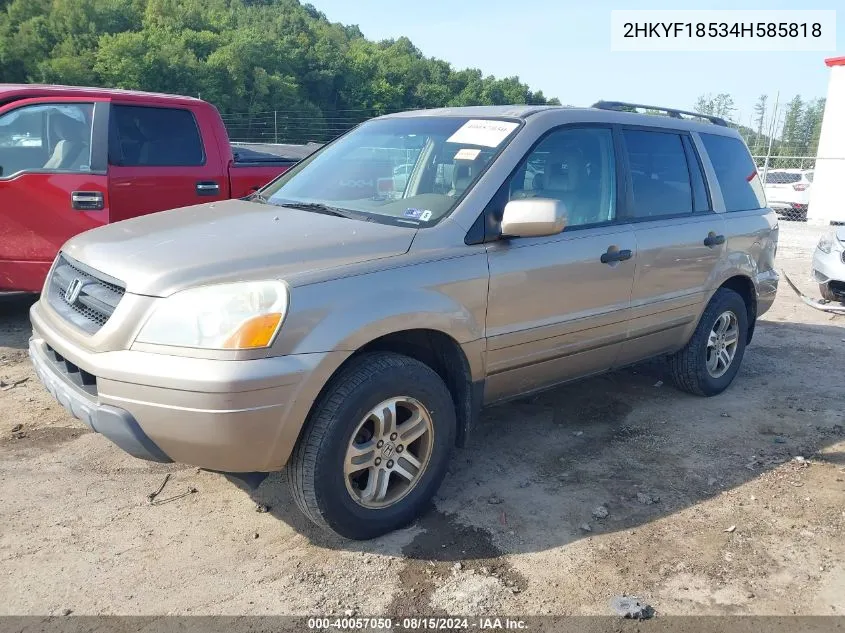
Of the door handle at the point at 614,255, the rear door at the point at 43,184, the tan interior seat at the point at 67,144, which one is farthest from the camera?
the tan interior seat at the point at 67,144

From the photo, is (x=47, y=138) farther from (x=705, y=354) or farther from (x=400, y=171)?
(x=705, y=354)

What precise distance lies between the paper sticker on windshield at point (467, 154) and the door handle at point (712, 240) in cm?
181

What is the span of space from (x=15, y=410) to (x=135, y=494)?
1417 millimetres

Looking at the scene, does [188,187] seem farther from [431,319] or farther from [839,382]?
[839,382]

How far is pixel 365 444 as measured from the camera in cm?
290

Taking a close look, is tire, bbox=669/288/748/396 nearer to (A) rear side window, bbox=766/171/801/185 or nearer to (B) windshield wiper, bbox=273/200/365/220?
(B) windshield wiper, bbox=273/200/365/220

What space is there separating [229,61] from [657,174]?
5546 centimetres

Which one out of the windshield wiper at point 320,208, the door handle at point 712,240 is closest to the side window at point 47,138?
the windshield wiper at point 320,208

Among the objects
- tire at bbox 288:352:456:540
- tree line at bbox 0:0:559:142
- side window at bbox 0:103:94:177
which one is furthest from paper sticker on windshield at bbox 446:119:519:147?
tree line at bbox 0:0:559:142

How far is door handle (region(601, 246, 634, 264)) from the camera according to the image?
3.74 meters

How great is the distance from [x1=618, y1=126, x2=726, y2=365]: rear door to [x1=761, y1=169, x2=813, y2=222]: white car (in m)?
15.3

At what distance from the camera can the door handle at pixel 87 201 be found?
5.37 metres

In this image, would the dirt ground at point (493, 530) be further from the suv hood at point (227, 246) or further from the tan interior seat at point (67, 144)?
the tan interior seat at point (67, 144)

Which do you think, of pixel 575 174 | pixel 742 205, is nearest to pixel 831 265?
pixel 742 205
